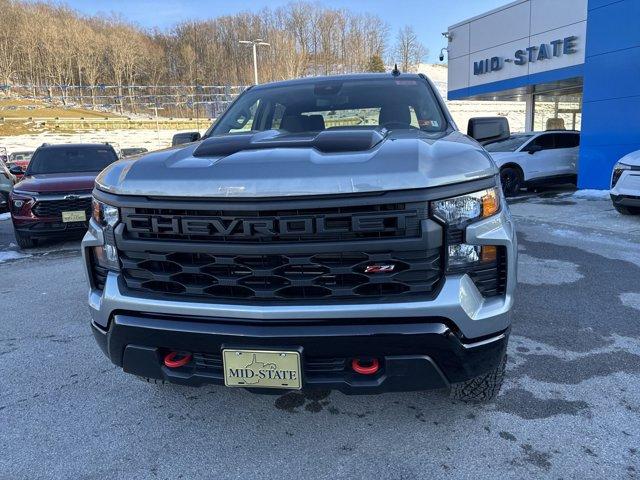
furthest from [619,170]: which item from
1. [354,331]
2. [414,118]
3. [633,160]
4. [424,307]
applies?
[354,331]

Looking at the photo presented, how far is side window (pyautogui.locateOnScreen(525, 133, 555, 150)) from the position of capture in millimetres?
12336

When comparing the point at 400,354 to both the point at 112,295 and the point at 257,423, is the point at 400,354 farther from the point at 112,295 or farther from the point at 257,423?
the point at 112,295

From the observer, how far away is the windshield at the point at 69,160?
8375 mm

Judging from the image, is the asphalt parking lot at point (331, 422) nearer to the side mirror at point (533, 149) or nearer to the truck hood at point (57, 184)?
the truck hood at point (57, 184)

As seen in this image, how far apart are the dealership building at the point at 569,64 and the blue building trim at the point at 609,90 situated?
0.02m

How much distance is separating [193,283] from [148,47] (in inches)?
3654

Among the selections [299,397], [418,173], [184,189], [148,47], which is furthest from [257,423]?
[148,47]

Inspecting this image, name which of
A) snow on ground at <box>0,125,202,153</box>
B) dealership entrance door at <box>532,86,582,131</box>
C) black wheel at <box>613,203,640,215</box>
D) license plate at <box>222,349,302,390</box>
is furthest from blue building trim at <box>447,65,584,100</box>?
snow on ground at <box>0,125,202,153</box>

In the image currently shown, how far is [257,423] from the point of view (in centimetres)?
263

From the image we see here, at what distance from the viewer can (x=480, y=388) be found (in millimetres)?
2541

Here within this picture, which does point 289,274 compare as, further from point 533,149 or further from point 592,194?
point 533,149

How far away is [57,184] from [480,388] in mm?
6636

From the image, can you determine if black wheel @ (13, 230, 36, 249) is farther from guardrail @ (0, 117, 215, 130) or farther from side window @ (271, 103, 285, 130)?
guardrail @ (0, 117, 215, 130)

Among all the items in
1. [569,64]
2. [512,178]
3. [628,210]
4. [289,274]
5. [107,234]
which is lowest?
[628,210]
